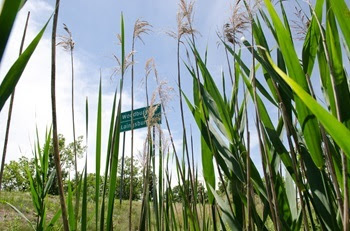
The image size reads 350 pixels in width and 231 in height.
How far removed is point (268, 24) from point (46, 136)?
3.48ft

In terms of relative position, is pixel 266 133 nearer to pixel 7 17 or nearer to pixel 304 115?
pixel 304 115

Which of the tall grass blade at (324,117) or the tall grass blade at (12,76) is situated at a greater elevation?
the tall grass blade at (12,76)

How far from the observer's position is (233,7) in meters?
1.22

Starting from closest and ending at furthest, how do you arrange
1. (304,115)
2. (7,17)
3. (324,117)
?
(7,17)
(324,117)
(304,115)

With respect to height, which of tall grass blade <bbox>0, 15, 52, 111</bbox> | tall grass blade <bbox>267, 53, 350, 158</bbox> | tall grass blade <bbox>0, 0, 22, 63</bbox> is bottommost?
tall grass blade <bbox>267, 53, 350, 158</bbox>

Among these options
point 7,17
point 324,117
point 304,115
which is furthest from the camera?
point 304,115

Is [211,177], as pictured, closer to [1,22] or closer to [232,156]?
[232,156]

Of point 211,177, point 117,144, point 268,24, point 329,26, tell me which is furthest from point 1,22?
point 211,177

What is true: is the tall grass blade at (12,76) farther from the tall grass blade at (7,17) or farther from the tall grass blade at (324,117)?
the tall grass blade at (324,117)

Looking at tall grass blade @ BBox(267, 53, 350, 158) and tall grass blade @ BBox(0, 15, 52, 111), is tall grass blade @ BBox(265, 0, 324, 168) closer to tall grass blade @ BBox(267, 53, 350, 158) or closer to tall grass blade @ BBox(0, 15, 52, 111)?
tall grass blade @ BBox(267, 53, 350, 158)

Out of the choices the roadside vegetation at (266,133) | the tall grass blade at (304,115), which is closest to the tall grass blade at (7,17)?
the roadside vegetation at (266,133)

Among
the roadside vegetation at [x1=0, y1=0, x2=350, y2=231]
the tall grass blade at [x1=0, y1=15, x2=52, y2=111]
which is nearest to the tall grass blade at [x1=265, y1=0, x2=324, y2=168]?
the roadside vegetation at [x1=0, y1=0, x2=350, y2=231]

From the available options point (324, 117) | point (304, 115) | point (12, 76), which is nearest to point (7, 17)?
point (12, 76)

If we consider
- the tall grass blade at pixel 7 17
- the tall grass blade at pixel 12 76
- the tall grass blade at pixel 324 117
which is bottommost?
the tall grass blade at pixel 324 117
